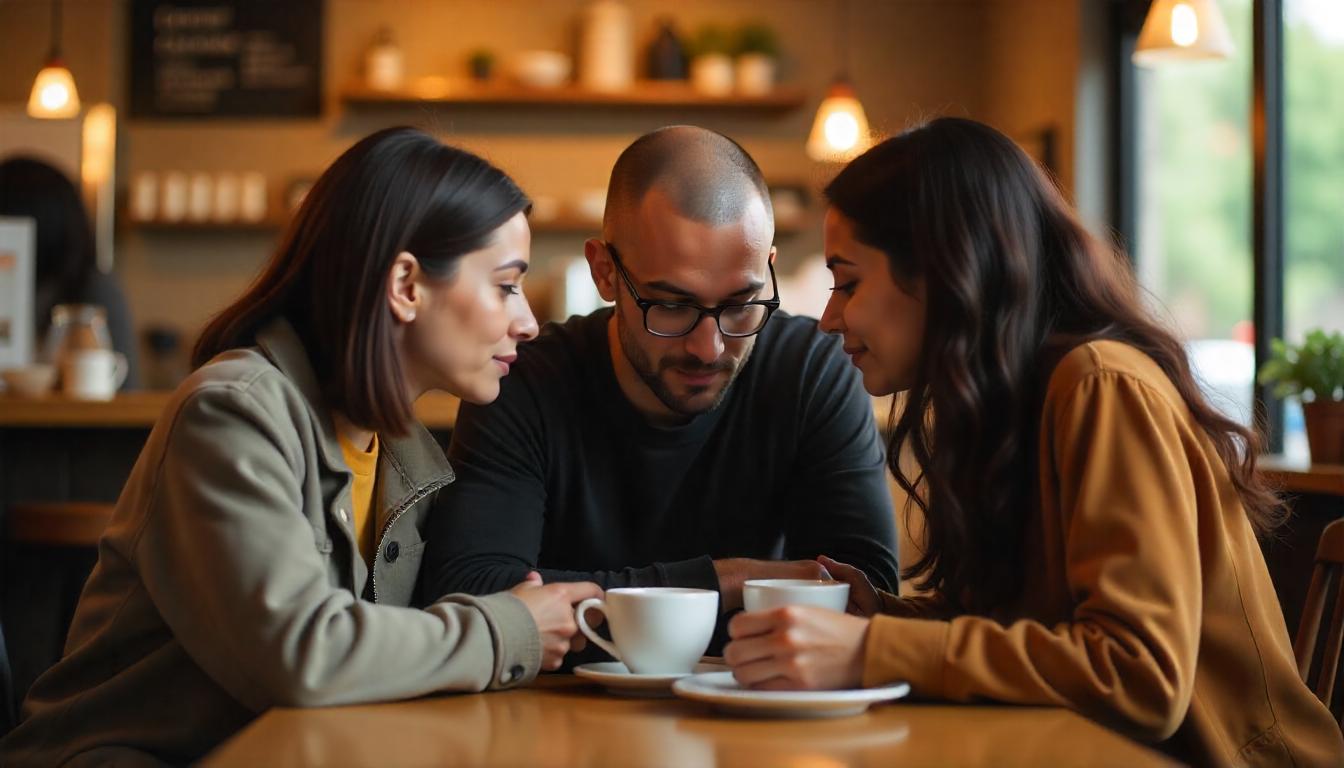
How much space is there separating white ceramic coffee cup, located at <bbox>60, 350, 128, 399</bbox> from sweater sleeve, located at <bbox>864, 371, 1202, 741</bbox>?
9.25 ft

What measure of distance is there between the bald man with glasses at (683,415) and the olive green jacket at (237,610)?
0.50m

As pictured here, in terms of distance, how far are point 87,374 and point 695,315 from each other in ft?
7.18

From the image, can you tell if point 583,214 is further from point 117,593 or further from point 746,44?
point 117,593

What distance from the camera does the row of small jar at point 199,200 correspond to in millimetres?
5938

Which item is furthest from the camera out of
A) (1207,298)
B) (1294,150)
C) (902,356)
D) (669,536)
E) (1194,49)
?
(1207,298)

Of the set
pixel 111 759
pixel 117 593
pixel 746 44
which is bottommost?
pixel 111 759

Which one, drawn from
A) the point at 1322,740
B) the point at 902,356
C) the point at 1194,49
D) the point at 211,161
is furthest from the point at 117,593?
the point at 211,161

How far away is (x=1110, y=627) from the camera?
117cm

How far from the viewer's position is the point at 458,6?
6.11m

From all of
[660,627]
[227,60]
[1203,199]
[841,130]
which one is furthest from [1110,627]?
[227,60]

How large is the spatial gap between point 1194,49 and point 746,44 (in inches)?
103

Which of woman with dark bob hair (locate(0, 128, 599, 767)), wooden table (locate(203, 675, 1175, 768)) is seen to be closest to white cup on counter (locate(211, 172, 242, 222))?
woman with dark bob hair (locate(0, 128, 599, 767))

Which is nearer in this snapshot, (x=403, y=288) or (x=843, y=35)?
(x=403, y=288)

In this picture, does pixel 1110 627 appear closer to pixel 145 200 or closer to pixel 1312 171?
pixel 1312 171
